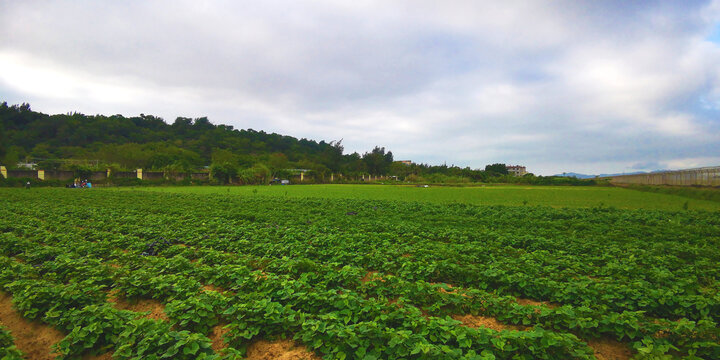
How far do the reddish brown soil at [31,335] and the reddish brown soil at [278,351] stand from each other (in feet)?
8.22

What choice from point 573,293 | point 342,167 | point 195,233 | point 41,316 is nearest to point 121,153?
point 342,167

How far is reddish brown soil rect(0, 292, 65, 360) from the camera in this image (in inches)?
166

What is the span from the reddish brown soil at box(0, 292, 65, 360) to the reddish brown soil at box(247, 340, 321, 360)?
250cm

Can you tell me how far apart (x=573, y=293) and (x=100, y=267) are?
841 cm

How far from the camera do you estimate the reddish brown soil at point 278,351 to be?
3.96 metres

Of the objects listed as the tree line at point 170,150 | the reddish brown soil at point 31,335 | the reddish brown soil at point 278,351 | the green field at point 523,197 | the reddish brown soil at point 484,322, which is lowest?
the reddish brown soil at point 31,335

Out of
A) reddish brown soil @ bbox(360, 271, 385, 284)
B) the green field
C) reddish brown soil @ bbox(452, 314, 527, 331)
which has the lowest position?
reddish brown soil @ bbox(452, 314, 527, 331)

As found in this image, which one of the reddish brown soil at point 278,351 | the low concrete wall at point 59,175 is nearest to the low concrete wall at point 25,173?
the low concrete wall at point 59,175

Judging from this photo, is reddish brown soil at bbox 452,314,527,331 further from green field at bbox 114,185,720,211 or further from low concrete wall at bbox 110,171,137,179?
low concrete wall at bbox 110,171,137,179

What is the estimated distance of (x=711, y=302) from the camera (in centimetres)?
465

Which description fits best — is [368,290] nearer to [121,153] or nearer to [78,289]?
[78,289]

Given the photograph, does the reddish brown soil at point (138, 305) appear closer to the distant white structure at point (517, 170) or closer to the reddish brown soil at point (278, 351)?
the reddish brown soil at point (278, 351)

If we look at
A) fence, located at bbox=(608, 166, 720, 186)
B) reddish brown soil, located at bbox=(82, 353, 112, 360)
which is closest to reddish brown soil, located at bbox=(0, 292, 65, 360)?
reddish brown soil, located at bbox=(82, 353, 112, 360)

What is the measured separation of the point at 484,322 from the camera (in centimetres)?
479
